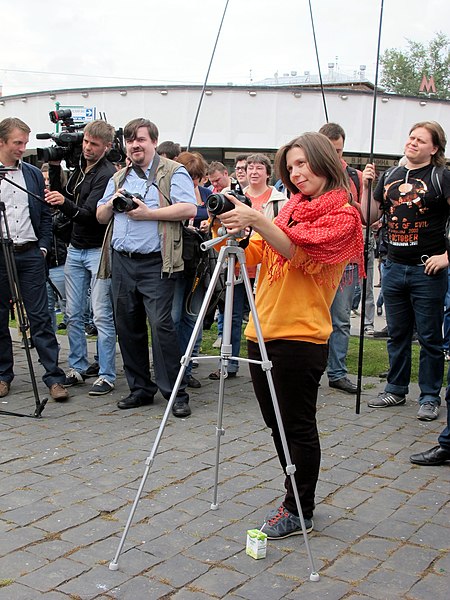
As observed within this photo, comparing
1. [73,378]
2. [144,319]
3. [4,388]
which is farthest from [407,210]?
[4,388]

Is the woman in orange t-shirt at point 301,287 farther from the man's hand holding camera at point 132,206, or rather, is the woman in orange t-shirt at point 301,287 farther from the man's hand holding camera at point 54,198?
the man's hand holding camera at point 54,198

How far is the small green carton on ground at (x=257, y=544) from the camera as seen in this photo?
3.40 m

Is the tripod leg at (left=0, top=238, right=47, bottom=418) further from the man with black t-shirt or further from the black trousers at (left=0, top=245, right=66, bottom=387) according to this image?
the man with black t-shirt

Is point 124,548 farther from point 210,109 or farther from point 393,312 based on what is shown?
point 210,109

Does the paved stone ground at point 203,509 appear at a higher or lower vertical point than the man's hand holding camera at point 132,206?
lower

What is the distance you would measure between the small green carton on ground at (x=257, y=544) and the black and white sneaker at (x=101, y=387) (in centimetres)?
316

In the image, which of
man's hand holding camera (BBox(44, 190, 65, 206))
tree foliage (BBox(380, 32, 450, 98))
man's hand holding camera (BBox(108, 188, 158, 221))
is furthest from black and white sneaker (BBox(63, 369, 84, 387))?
tree foliage (BBox(380, 32, 450, 98))

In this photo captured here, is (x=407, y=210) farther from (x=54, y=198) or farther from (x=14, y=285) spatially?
(x=14, y=285)

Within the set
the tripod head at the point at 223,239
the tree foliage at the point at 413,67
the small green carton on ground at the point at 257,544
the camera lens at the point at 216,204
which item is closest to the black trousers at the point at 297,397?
the small green carton on ground at the point at 257,544

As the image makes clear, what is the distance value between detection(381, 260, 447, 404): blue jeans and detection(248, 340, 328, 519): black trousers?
2420 millimetres

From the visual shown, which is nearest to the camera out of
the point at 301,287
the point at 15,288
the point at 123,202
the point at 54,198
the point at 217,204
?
the point at 217,204

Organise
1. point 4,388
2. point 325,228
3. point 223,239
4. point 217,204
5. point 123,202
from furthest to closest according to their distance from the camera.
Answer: point 4,388, point 123,202, point 325,228, point 223,239, point 217,204

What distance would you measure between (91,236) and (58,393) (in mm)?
1410

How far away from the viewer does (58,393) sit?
6.17 meters
